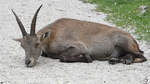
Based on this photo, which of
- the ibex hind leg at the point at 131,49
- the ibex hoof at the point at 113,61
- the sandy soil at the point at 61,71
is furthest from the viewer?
the ibex hind leg at the point at 131,49

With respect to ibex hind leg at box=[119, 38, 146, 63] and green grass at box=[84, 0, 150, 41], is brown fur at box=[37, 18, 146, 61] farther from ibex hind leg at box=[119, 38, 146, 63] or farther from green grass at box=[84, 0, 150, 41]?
green grass at box=[84, 0, 150, 41]

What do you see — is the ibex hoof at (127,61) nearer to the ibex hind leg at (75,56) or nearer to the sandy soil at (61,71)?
the sandy soil at (61,71)

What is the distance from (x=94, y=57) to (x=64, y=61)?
36.4 inches

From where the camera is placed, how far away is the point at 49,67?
10484mm

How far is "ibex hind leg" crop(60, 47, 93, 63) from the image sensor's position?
11.1 meters

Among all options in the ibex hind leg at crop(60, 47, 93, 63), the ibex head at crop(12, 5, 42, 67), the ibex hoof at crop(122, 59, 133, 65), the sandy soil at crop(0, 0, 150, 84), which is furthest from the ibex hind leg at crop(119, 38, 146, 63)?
the ibex head at crop(12, 5, 42, 67)

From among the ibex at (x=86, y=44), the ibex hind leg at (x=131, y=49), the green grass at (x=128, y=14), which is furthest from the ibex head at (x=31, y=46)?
the green grass at (x=128, y=14)

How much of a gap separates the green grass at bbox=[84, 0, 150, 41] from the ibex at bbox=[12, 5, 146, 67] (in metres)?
2.58

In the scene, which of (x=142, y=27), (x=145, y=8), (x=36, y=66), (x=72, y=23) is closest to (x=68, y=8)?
(x=145, y=8)

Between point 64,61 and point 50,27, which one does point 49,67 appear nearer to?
point 64,61

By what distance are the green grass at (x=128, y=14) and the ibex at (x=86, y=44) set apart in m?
2.58

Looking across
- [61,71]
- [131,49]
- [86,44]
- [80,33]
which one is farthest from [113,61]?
[61,71]

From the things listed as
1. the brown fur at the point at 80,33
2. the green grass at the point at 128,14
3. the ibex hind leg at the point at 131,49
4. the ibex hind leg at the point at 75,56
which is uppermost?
the brown fur at the point at 80,33

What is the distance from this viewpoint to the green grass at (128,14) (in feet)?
50.7
